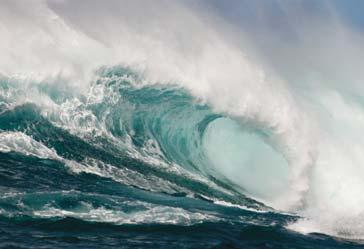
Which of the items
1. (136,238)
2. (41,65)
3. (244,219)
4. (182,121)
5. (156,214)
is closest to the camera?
(136,238)

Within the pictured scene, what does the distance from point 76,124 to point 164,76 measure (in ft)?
29.8

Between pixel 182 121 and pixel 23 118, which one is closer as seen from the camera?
pixel 23 118

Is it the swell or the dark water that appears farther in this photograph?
the swell

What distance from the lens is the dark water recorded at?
1662 centimetres

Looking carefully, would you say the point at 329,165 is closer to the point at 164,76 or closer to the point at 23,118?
the point at 164,76

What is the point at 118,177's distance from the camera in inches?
1044

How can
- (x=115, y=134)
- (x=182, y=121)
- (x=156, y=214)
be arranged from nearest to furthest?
1. (x=156, y=214)
2. (x=115, y=134)
3. (x=182, y=121)

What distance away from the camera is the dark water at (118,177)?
54.5 feet

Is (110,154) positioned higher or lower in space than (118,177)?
higher

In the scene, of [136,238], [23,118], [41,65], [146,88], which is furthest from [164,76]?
[136,238]

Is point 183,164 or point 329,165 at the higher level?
point 329,165

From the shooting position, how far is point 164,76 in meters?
37.7

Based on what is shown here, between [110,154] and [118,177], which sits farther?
[110,154]

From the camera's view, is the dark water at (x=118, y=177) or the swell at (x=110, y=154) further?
the swell at (x=110, y=154)
